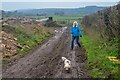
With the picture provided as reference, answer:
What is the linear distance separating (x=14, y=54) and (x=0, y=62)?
348cm

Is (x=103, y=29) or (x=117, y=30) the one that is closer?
(x=117, y=30)

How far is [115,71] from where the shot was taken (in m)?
13.3

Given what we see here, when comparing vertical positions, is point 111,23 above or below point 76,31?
above

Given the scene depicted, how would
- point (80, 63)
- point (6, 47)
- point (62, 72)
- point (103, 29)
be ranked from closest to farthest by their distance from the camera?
point (62, 72) → point (80, 63) → point (6, 47) → point (103, 29)

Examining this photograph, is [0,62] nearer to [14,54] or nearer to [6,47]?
[14,54]

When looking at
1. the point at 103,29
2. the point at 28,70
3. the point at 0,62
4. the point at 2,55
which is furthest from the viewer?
the point at 103,29

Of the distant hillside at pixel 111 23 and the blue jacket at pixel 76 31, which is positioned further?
the blue jacket at pixel 76 31

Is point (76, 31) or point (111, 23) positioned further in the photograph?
point (76, 31)

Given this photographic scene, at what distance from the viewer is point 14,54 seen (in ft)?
76.0

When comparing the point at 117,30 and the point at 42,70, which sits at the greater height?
the point at 117,30

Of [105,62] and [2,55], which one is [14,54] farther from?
[105,62]

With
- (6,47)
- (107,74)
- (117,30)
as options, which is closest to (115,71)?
(107,74)

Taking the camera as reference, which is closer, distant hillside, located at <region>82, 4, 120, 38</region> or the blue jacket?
distant hillside, located at <region>82, 4, 120, 38</region>

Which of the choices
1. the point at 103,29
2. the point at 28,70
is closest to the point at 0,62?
the point at 28,70
